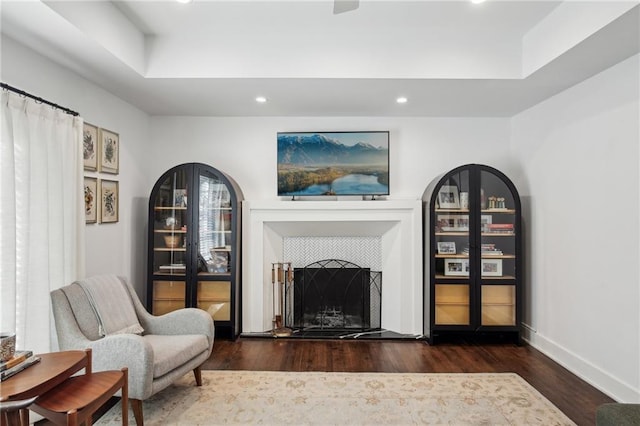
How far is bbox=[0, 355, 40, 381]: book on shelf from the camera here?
163cm

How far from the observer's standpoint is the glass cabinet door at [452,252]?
12.2 ft

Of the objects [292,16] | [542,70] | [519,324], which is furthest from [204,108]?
[519,324]

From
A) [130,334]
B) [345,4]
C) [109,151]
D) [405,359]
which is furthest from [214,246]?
[345,4]

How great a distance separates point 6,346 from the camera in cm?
172

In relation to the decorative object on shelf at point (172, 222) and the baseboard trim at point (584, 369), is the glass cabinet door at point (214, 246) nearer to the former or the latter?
the decorative object on shelf at point (172, 222)

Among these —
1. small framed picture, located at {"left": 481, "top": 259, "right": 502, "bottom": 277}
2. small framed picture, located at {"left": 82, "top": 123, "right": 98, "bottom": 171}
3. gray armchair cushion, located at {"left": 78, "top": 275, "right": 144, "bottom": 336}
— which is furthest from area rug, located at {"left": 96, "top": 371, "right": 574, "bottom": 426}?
small framed picture, located at {"left": 82, "top": 123, "right": 98, "bottom": 171}

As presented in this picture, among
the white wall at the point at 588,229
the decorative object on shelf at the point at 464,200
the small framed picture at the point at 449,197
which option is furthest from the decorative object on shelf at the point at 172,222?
the white wall at the point at 588,229

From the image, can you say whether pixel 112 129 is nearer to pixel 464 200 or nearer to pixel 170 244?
pixel 170 244

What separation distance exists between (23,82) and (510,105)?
4177mm

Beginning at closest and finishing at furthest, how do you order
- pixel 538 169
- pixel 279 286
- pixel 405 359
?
pixel 405 359 < pixel 538 169 < pixel 279 286

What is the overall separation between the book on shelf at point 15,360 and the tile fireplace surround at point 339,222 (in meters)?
2.22

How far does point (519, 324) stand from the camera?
3645 mm

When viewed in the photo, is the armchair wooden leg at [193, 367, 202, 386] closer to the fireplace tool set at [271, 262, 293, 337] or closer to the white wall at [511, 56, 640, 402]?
the fireplace tool set at [271, 262, 293, 337]

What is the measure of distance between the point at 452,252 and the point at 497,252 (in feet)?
1.50
